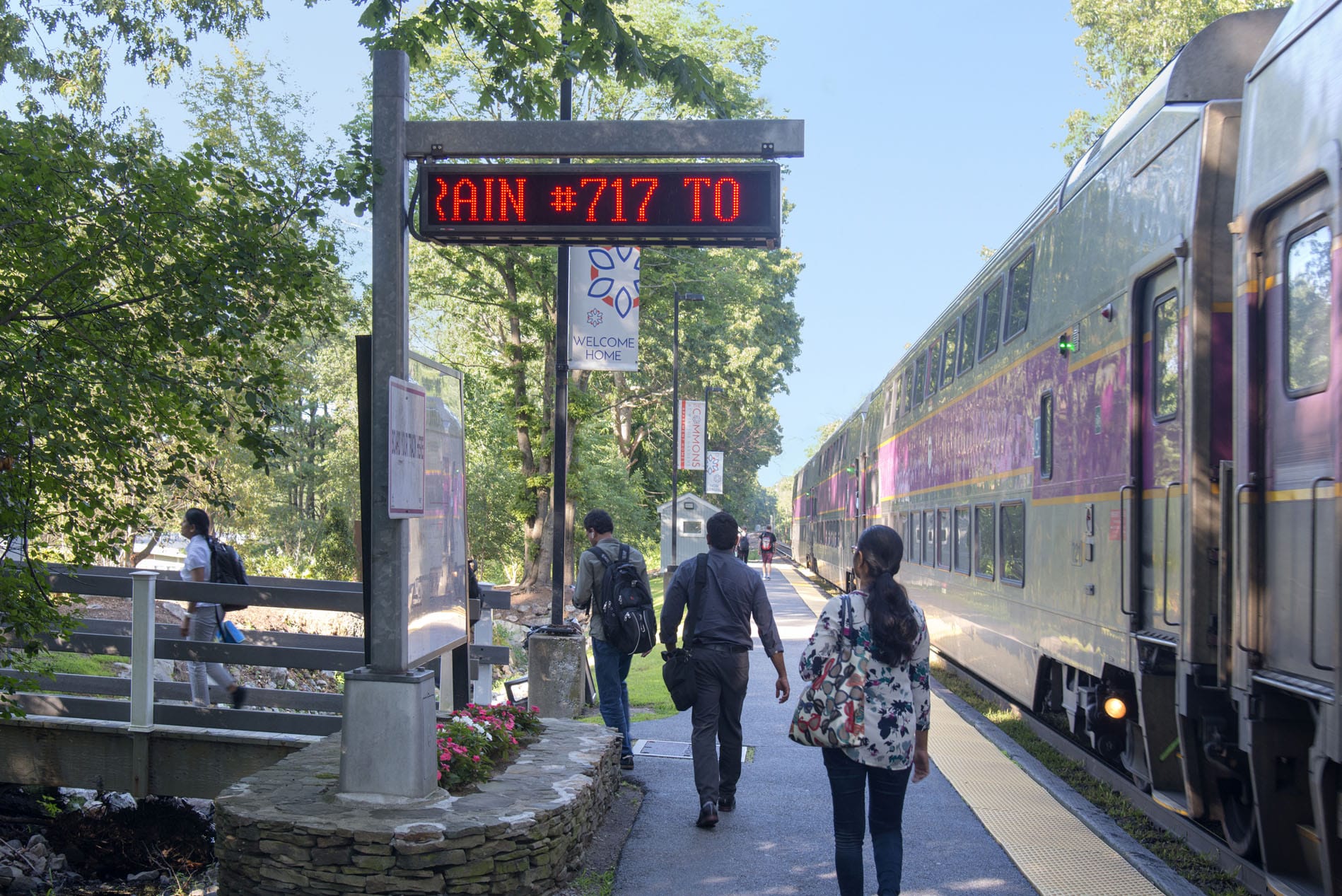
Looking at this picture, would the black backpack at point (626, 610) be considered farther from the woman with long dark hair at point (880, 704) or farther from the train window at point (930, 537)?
the train window at point (930, 537)

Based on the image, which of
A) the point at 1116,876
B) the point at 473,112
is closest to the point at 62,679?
the point at 1116,876

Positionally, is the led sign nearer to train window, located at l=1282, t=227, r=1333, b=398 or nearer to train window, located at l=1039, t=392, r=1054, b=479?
train window, located at l=1282, t=227, r=1333, b=398

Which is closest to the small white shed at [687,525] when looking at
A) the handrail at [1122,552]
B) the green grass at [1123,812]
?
the green grass at [1123,812]

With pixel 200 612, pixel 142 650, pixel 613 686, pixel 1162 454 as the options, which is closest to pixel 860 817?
pixel 1162 454

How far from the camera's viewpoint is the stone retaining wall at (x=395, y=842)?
5660mm

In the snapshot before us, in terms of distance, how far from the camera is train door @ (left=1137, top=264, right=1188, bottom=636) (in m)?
6.56

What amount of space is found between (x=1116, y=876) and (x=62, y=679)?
8188mm

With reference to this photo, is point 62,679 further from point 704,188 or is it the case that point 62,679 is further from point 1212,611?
point 1212,611

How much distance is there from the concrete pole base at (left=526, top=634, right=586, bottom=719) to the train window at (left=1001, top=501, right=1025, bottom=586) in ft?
13.3

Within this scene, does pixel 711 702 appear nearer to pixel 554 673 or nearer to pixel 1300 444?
pixel 1300 444

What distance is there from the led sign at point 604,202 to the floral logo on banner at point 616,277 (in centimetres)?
602

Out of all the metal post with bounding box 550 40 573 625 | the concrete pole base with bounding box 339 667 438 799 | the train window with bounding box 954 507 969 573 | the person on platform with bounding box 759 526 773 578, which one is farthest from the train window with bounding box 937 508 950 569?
the person on platform with bounding box 759 526 773 578

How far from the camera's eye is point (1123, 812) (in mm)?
7816

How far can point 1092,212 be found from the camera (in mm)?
8898
